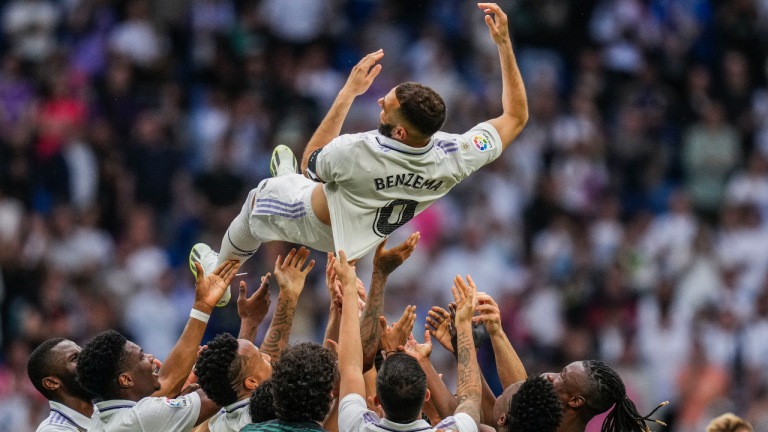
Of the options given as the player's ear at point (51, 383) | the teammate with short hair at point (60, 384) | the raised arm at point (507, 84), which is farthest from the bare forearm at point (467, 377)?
the player's ear at point (51, 383)

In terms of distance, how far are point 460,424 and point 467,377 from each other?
0.40 metres

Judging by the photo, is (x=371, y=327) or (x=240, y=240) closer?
(x=371, y=327)

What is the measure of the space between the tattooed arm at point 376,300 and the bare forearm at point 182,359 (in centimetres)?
87

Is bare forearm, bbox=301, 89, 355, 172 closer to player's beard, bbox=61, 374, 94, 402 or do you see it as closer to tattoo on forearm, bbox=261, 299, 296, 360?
tattoo on forearm, bbox=261, 299, 296, 360

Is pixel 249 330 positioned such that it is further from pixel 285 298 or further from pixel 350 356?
pixel 350 356

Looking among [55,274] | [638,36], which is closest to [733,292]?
[638,36]

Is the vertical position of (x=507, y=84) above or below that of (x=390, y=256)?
above

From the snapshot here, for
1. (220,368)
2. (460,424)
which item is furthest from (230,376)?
(460,424)

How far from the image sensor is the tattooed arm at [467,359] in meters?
4.98

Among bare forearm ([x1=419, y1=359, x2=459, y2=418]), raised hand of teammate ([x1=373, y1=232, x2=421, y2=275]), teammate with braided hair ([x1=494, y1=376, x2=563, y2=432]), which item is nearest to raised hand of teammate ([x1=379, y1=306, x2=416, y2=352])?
bare forearm ([x1=419, y1=359, x2=459, y2=418])

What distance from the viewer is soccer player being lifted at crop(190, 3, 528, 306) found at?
539cm

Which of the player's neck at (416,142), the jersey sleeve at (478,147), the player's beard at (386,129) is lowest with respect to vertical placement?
the jersey sleeve at (478,147)

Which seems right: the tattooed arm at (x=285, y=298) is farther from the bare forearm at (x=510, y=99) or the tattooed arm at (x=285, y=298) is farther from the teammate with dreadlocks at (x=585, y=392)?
the teammate with dreadlocks at (x=585, y=392)

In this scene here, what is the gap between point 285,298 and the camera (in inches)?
226
